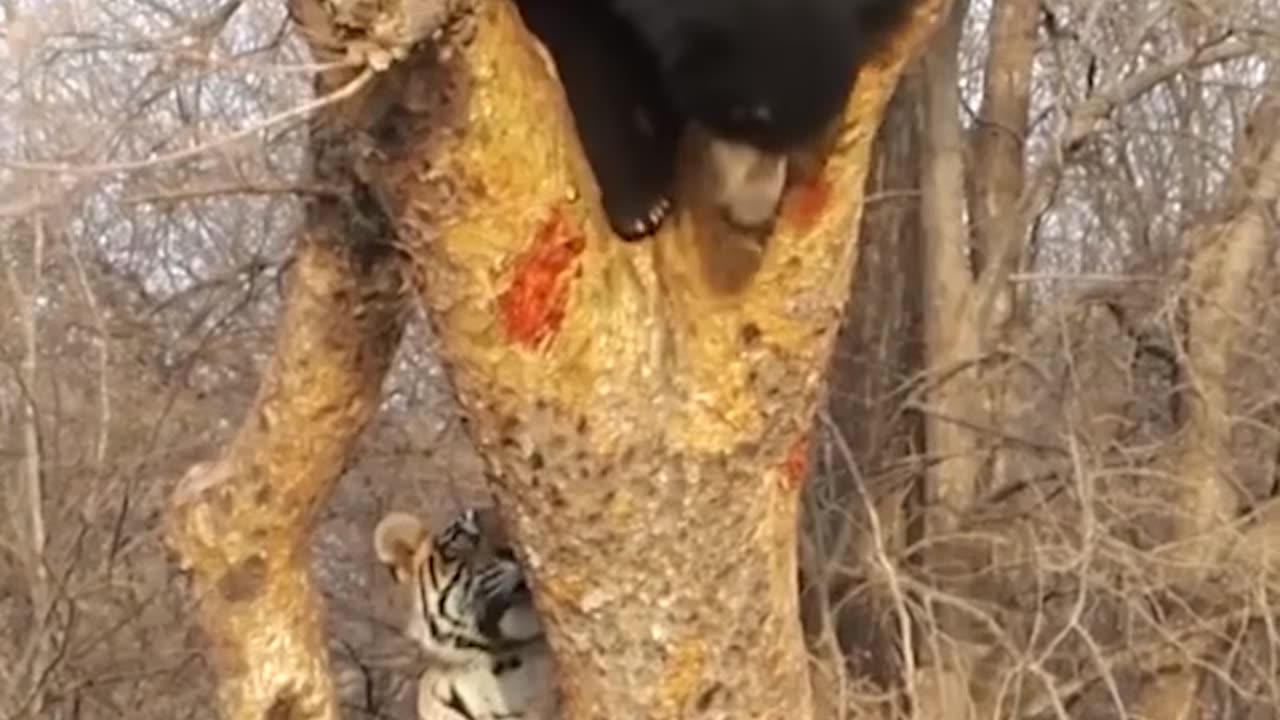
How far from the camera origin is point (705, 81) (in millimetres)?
1675

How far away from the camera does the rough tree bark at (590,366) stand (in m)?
1.62

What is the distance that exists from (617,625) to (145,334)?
1964mm

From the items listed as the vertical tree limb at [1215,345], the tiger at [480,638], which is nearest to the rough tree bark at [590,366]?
the tiger at [480,638]

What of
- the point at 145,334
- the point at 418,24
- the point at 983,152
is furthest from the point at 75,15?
the point at 418,24

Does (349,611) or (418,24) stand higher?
(418,24)

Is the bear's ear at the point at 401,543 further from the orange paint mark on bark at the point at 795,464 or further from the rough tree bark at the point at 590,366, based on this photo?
the orange paint mark on bark at the point at 795,464

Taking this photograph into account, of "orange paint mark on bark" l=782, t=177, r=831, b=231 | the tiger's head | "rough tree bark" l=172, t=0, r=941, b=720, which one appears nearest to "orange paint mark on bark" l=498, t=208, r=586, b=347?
"rough tree bark" l=172, t=0, r=941, b=720

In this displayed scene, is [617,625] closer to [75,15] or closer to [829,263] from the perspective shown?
[829,263]

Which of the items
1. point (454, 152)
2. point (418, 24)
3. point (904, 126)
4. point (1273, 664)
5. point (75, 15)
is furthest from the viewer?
point (904, 126)

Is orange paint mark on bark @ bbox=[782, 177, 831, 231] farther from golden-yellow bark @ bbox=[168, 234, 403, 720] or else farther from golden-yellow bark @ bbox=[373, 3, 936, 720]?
golden-yellow bark @ bbox=[168, 234, 403, 720]

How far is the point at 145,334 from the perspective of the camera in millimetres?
3609

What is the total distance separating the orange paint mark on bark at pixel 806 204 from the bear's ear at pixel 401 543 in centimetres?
57

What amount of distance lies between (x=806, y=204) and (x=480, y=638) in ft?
1.77

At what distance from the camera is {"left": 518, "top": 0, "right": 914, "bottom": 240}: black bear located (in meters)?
1.67
